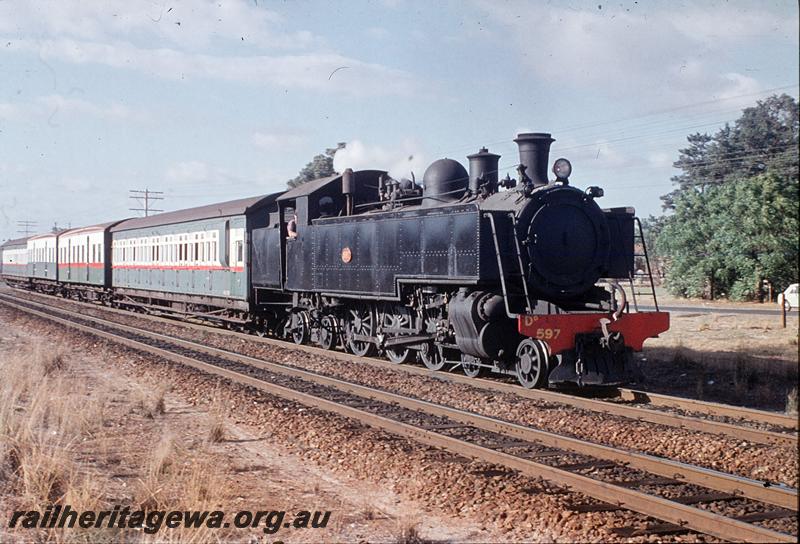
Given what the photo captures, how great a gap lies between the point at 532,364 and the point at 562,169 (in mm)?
3049

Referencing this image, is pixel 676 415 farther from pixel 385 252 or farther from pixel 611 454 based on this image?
pixel 385 252

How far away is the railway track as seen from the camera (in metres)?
5.21

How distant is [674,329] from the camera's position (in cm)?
2088

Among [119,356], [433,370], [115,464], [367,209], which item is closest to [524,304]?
[433,370]

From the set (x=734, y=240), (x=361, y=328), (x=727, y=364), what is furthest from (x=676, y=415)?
(x=734, y=240)

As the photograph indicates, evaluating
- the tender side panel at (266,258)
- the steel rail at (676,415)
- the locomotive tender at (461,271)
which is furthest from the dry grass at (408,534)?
the tender side panel at (266,258)

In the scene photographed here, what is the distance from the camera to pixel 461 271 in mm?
11195

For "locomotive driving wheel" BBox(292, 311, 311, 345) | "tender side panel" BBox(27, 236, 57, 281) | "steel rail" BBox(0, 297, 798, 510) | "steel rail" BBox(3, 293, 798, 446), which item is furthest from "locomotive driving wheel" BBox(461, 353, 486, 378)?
"tender side panel" BBox(27, 236, 57, 281)

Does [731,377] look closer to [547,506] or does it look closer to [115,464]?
[547,506]

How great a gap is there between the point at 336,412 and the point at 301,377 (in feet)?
10.5

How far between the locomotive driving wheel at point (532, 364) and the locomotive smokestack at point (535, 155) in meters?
2.65

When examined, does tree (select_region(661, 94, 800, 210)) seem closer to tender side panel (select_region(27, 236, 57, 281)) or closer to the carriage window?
the carriage window

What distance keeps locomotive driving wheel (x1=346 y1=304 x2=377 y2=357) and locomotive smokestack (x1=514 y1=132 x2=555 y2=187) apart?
14.2 feet

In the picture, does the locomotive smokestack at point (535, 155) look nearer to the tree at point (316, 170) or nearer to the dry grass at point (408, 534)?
the dry grass at point (408, 534)
